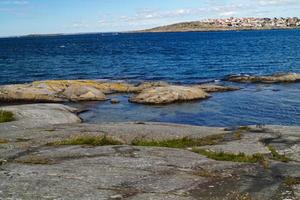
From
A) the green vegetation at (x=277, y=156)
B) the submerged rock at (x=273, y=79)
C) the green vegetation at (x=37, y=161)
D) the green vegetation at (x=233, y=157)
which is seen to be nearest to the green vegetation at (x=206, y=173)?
the green vegetation at (x=233, y=157)

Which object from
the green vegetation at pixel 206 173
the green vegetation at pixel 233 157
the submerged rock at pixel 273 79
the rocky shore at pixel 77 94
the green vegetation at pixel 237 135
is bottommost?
the submerged rock at pixel 273 79

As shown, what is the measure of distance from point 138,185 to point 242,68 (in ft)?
207

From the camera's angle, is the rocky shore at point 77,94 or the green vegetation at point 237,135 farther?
the rocky shore at point 77,94

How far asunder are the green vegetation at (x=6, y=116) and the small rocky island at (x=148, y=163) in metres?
1.81

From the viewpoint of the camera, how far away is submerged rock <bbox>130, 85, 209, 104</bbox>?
41.2 metres

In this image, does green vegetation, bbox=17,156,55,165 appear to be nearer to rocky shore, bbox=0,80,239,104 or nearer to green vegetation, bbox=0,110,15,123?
green vegetation, bbox=0,110,15,123

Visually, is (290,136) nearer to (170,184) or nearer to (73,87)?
(170,184)

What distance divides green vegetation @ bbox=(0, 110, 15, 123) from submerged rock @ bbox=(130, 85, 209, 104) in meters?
15.8

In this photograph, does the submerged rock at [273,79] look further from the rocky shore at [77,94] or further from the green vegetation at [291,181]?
the green vegetation at [291,181]

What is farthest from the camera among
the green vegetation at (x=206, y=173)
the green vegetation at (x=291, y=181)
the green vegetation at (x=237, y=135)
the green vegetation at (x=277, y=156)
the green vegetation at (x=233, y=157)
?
the green vegetation at (x=237, y=135)

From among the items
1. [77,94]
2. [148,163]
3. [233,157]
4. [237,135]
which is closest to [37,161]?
[148,163]

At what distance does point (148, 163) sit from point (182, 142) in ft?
17.5

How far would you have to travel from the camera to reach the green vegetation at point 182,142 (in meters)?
18.7

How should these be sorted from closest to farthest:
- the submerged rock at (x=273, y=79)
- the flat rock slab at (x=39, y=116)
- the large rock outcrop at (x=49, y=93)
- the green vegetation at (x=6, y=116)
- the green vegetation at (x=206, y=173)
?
the green vegetation at (x=206, y=173) < the flat rock slab at (x=39, y=116) < the green vegetation at (x=6, y=116) < the large rock outcrop at (x=49, y=93) < the submerged rock at (x=273, y=79)
